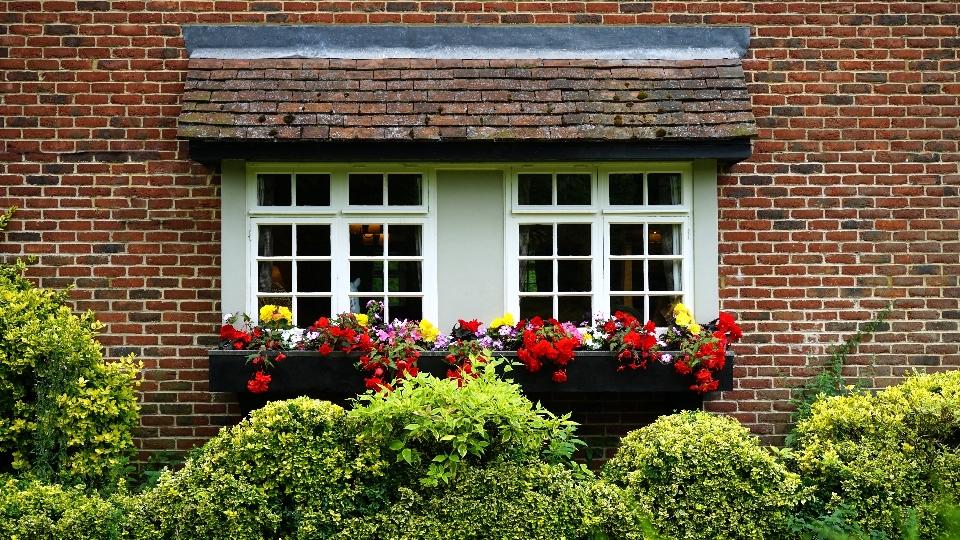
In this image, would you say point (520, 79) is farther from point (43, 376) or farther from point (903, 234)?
point (43, 376)

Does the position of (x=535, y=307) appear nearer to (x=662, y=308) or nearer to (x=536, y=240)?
(x=536, y=240)

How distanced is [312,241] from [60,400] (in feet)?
6.46

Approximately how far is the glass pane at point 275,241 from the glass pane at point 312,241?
82 mm

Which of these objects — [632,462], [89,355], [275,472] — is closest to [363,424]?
[275,472]

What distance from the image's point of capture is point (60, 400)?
5.05 m

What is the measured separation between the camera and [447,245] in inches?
228

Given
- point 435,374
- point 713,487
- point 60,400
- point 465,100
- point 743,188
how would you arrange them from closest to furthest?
point 713,487 < point 60,400 < point 435,374 < point 465,100 < point 743,188

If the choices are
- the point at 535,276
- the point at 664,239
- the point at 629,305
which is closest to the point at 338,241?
the point at 535,276

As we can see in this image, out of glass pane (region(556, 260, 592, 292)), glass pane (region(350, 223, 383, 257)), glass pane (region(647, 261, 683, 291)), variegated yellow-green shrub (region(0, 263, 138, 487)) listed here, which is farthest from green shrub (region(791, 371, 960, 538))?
variegated yellow-green shrub (region(0, 263, 138, 487))

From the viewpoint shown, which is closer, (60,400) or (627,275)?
(60,400)

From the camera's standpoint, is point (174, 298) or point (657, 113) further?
point (174, 298)

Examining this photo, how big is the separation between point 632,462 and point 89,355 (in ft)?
12.0

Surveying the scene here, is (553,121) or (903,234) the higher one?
(553,121)

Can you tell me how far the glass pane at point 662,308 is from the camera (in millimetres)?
5836
